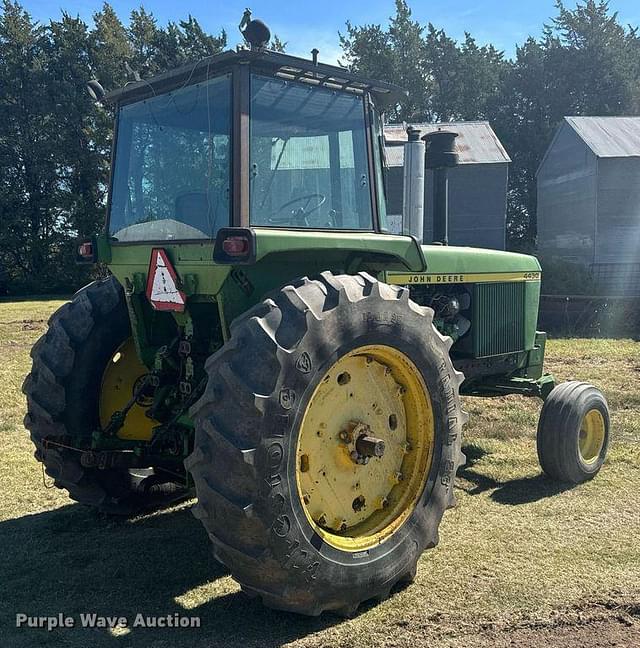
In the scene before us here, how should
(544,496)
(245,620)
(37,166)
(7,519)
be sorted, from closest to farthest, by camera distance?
(245,620) < (7,519) < (544,496) < (37,166)

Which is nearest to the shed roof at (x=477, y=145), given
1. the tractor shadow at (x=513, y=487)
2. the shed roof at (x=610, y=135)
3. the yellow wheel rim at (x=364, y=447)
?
the shed roof at (x=610, y=135)

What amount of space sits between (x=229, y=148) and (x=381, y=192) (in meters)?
1.13

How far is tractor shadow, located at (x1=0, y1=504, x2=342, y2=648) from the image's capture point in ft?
10.5

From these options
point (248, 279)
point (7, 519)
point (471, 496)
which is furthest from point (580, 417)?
point (7, 519)

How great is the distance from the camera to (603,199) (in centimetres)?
2427

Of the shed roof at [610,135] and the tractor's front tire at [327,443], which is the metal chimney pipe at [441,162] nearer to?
the tractor's front tire at [327,443]

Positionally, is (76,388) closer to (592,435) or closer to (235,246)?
(235,246)

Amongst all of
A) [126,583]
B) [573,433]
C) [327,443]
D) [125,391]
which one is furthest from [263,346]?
[573,433]

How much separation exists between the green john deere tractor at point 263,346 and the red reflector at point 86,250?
0.01 metres

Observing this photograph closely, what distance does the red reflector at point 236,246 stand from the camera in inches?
126

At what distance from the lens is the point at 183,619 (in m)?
3.34

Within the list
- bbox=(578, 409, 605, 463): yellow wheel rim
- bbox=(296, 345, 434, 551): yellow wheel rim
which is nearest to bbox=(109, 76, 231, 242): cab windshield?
bbox=(296, 345, 434, 551): yellow wheel rim

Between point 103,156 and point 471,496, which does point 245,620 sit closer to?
point 471,496

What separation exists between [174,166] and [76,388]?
154cm
